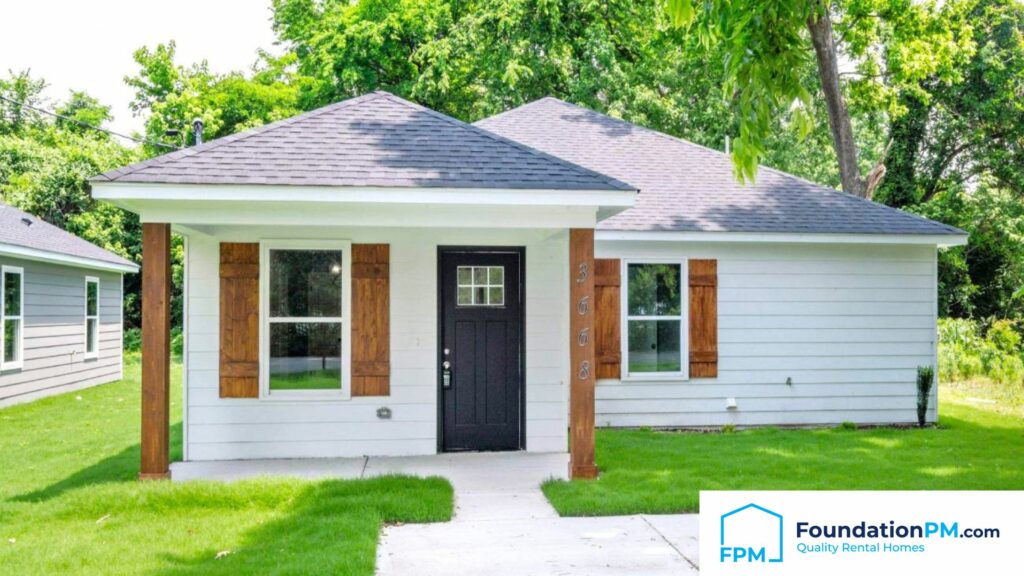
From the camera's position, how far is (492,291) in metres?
8.45

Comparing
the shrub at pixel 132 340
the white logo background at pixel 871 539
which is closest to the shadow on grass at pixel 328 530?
the white logo background at pixel 871 539

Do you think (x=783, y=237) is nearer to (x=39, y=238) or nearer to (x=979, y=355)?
(x=979, y=355)

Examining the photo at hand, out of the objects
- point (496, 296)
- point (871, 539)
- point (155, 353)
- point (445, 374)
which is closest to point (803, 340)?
point (496, 296)

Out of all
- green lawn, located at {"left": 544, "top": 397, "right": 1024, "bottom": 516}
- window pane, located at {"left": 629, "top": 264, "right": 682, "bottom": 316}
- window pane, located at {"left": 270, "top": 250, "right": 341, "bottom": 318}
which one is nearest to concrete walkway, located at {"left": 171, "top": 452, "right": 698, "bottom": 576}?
green lawn, located at {"left": 544, "top": 397, "right": 1024, "bottom": 516}

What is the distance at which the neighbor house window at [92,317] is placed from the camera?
53.3ft

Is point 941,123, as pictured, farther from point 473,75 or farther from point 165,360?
point 165,360

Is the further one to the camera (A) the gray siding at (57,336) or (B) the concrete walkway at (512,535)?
(A) the gray siding at (57,336)

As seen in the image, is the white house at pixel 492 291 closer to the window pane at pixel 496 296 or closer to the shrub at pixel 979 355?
the window pane at pixel 496 296

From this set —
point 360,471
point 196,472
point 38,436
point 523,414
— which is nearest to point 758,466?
point 523,414

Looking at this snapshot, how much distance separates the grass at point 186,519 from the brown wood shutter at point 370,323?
1601 millimetres

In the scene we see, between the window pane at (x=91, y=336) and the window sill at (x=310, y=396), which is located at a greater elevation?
the window pane at (x=91, y=336)

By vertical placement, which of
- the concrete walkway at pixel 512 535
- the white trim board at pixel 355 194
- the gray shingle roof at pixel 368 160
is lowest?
the concrete walkway at pixel 512 535

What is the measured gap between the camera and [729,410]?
10.3 m

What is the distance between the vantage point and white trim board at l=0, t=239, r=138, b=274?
40.1 ft
